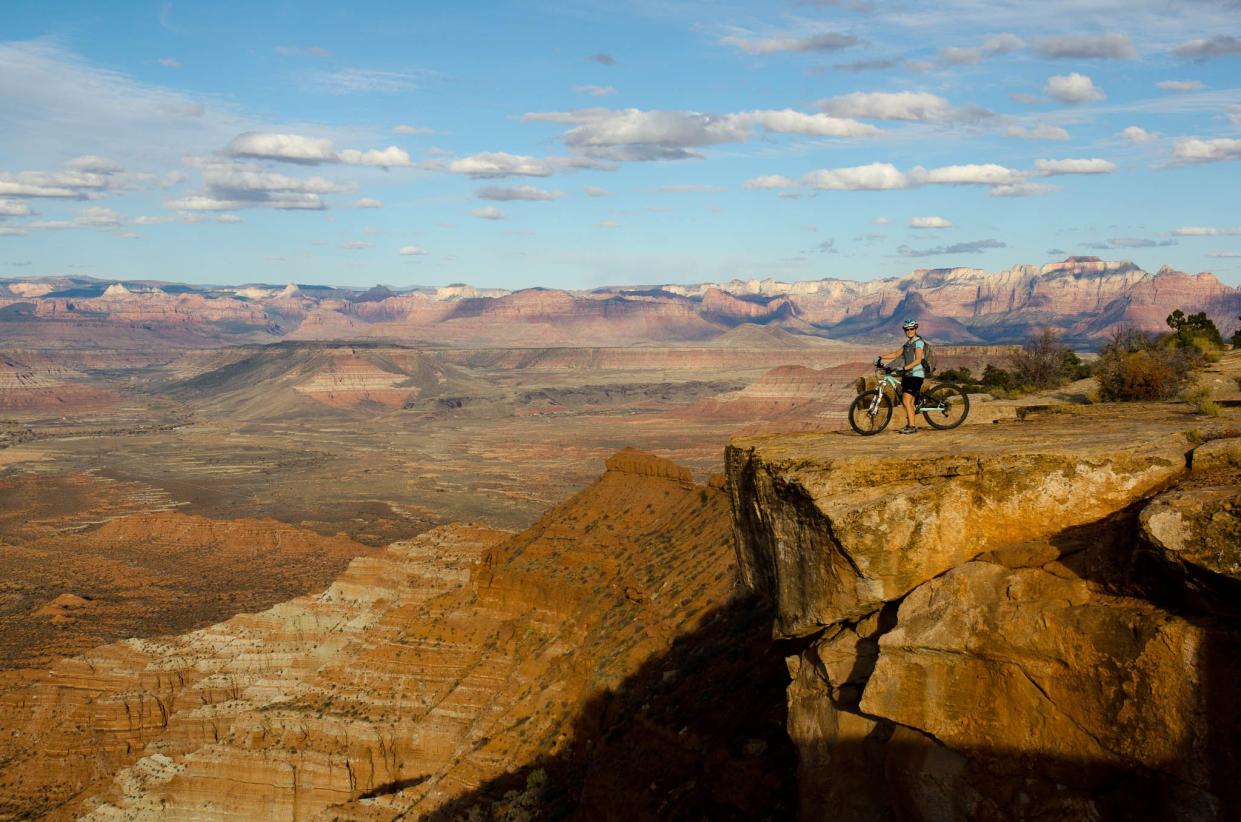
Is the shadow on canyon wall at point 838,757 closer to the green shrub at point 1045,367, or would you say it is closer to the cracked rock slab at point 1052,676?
the cracked rock slab at point 1052,676

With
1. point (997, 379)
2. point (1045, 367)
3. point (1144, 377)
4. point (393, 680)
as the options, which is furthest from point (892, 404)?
point (997, 379)

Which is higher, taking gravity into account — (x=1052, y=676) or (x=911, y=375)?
(x=911, y=375)

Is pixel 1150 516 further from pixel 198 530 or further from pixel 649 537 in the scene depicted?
pixel 198 530

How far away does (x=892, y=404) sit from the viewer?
14.1 m

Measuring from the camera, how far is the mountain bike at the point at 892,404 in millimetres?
13930

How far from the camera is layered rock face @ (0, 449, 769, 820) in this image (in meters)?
26.0

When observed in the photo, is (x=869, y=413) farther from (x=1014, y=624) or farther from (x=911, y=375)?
(x=1014, y=624)

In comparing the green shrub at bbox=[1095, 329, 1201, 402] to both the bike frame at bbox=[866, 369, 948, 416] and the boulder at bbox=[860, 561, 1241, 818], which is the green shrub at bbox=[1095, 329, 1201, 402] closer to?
the bike frame at bbox=[866, 369, 948, 416]

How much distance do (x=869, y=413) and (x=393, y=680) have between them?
71.2ft

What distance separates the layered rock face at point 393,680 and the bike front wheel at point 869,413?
27.6ft

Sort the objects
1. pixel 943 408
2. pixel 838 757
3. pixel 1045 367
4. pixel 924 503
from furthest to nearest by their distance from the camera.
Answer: pixel 1045 367
pixel 943 408
pixel 838 757
pixel 924 503

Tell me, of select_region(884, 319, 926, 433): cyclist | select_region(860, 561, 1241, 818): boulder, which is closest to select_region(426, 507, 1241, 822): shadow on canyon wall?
select_region(860, 561, 1241, 818): boulder

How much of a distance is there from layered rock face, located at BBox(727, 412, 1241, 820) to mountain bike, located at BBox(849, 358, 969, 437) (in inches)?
112

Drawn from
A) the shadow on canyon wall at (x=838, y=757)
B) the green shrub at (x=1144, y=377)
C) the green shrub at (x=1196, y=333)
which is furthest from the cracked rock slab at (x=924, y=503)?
the green shrub at (x=1196, y=333)
